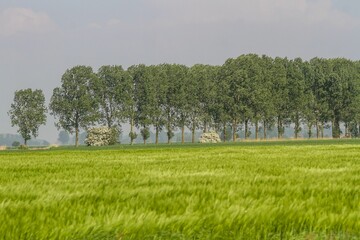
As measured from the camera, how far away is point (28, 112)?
86750 mm

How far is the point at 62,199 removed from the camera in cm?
582

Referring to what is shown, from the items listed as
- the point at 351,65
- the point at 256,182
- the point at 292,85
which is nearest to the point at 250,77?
the point at 292,85

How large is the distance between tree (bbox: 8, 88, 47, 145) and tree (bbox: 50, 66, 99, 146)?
2.26m

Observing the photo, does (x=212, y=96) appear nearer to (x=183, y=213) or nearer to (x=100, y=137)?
(x=100, y=137)

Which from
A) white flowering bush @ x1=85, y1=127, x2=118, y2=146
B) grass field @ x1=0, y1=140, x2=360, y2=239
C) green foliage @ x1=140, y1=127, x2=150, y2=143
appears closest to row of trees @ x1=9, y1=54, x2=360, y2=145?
green foliage @ x1=140, y1=127, x2=150, y2=143

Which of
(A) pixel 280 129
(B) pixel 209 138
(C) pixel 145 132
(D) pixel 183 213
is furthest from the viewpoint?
(A) pixel 280 129

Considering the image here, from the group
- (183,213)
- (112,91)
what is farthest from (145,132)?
(183,213)

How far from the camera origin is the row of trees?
8969 cm

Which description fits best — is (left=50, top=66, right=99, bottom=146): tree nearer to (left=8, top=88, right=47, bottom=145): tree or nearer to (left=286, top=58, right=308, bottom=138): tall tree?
(left=8, top=88, right=47, bottom=145): tree

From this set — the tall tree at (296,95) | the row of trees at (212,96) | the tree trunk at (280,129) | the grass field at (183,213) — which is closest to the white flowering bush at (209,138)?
the row of trees at (212,96)

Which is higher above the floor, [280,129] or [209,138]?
[280,129]

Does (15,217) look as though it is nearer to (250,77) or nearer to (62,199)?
(62,199)

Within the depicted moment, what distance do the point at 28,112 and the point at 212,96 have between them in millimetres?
33017

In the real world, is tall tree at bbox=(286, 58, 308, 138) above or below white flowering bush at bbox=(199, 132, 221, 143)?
above
